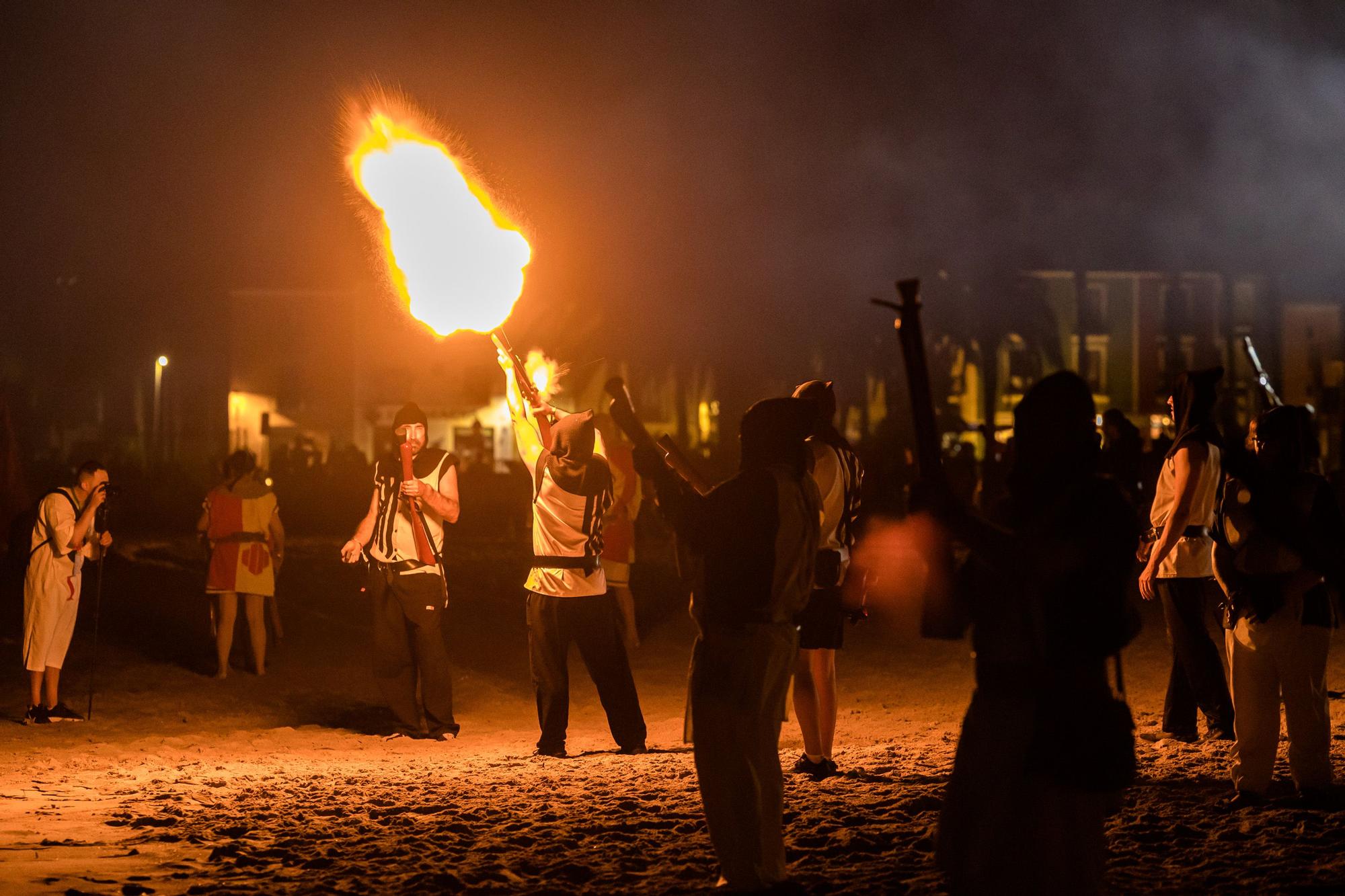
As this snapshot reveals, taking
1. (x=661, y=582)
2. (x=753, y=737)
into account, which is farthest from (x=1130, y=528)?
(x=661, y=582)

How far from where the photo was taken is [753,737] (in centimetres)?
452

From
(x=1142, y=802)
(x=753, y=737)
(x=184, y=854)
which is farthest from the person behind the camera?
(x=1142, y=802)

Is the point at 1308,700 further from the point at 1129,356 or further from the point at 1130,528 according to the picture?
the point at 1129,356

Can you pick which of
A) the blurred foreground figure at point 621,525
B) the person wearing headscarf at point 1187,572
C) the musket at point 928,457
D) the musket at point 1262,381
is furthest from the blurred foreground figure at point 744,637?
the musket at point 1262,381

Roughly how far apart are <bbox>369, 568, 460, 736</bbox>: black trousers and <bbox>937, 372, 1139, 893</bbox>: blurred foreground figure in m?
5.74

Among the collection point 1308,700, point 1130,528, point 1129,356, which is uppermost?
point 1129,356

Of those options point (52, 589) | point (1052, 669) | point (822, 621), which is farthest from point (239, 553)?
point (1052, 669)

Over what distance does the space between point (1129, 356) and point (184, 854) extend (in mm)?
55909

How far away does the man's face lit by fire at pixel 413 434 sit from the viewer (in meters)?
8.83

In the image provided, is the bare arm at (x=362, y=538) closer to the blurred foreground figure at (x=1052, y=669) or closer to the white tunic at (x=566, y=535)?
the white tunic at (x=566, y=535)

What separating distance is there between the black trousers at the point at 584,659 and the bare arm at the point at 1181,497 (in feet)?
10.1

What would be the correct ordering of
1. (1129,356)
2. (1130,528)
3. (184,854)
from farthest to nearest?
(1129,356)
(184,854)
(1130,528)

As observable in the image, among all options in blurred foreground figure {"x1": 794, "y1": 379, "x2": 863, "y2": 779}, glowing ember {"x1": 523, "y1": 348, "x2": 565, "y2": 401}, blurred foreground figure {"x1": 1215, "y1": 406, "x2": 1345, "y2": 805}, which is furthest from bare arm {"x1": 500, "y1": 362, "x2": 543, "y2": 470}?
blurred foreground figure {"x1": 1215, "y1": 406, "x2": 1345, "y2": 805}

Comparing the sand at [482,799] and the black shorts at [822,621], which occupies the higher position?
the black shorts at [822,621]
